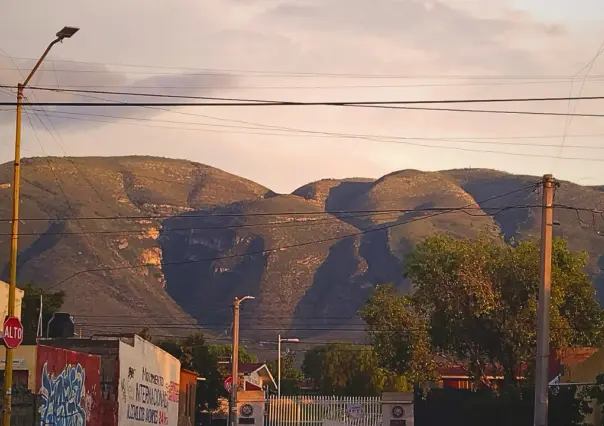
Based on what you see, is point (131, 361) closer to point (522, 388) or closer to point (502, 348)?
point (522, 388)

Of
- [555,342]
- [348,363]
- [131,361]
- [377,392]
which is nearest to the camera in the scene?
[131,361]

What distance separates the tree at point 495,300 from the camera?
52812 millimetres

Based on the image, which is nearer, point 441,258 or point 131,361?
point 131,361

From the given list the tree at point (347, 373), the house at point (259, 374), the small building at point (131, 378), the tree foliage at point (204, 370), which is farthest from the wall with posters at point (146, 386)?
the tree at point (347, 373)

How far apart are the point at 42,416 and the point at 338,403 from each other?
30.4 meters

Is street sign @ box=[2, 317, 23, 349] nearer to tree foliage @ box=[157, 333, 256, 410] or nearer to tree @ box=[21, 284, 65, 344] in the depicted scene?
tree @ box=[21, 284, 65, 344]

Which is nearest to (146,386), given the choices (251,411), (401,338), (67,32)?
(251,411)

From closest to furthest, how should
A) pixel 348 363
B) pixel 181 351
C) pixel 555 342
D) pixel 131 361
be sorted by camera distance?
pixel 131 361 < pixel 555 342 < pixel 181 351 < pixel 348 363

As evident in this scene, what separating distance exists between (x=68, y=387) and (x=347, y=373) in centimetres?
9525

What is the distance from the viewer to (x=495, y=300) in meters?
53.0

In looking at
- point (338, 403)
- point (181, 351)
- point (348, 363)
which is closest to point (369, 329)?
point (338, 403)

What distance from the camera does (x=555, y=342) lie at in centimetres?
5281

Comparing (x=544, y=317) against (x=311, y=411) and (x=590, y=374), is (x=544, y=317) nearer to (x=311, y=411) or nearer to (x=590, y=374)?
(x=590, y=374)

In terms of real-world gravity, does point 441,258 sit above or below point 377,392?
above
